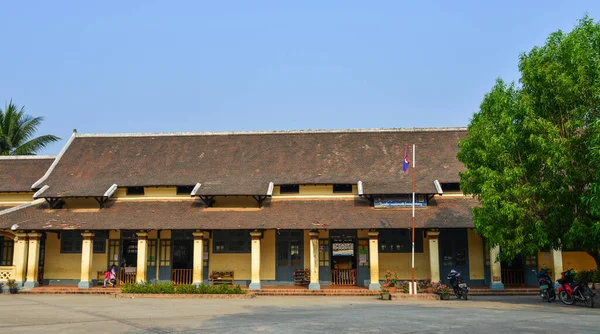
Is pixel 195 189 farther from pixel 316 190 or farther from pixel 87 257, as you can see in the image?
pixel 316 190

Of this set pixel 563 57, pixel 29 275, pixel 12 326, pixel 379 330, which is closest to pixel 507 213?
pixel 563 57

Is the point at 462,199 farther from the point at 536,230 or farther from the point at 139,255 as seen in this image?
the point at 139,255

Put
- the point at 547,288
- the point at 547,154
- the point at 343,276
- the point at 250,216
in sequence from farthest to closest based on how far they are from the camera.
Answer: the point at 343,276
the point at 250,216
the point at 547,288
the point at 547,154

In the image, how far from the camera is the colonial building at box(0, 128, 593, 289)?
2336cm

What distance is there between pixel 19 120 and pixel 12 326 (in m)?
33.8

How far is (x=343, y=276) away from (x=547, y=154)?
38.2 feet

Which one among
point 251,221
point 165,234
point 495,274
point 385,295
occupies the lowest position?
point 385,295

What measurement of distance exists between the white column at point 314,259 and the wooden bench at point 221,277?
394 centimetres

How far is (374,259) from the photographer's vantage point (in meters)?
23.0

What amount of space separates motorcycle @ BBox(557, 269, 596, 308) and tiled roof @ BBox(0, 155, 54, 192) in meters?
24.4

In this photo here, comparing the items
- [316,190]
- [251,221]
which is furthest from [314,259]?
[316,190]

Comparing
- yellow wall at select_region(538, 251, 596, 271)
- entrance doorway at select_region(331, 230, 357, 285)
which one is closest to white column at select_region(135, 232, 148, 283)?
entrance doorway at select_region(331, 230, 357, 285)

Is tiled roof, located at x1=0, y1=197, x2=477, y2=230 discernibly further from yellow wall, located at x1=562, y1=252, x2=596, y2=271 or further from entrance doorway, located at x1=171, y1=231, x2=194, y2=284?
yellow wall, located at x1=562, y1=252, x2=596, y2=271

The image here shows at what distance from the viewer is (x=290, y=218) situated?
23500 mm
